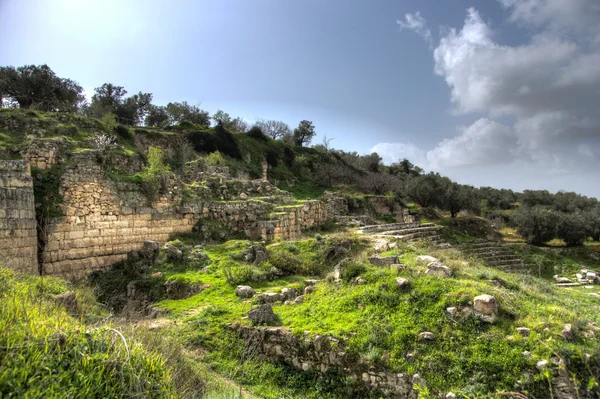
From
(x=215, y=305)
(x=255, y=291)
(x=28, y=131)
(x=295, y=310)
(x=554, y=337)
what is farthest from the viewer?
(x=28, y=131)

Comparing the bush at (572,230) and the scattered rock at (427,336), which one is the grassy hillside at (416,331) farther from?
the bush at (572,230)

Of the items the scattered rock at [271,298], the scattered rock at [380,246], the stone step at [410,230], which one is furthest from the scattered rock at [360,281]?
the stone step at [410,230]

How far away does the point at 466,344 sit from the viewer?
190 inches

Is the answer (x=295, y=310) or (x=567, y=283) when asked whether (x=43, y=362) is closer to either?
(x=295, y=310)

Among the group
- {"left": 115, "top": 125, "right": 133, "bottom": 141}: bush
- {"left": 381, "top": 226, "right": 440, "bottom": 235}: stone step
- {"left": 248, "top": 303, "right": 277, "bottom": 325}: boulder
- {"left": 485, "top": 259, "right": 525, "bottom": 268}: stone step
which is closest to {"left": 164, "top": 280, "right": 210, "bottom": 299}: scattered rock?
{"left": 248, "top": 303, "right": 277, "bottom": 325}: boulder

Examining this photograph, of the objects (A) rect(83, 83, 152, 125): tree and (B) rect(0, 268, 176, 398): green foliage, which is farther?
(A) rect(83, 83, 152, 125): tree

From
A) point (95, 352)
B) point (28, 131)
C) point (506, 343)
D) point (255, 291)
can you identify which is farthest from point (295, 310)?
point (28, 131)

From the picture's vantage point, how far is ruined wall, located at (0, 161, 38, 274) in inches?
321

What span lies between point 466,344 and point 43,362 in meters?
4.68

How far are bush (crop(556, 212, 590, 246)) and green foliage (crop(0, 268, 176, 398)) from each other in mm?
24062

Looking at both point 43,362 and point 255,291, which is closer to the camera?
point 43,362

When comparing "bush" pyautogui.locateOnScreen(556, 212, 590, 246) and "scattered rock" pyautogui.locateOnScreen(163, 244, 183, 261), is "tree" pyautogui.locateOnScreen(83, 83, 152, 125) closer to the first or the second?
"scattered rock" pyautogui.locateOnScreen(163, 244, 183, 261)

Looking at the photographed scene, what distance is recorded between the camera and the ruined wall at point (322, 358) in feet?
15.4

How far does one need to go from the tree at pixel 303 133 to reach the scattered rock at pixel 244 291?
136 feet
